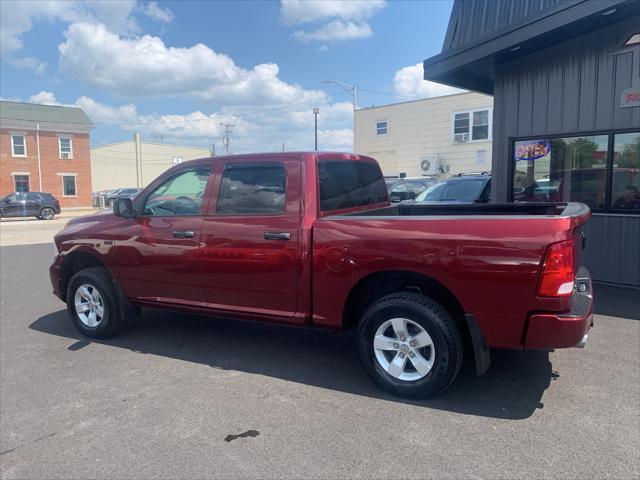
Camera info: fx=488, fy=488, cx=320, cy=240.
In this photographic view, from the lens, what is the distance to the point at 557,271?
10.4 ft

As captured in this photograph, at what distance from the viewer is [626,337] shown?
5.07m

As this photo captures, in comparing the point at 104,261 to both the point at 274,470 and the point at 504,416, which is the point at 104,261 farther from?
the point at 504,416

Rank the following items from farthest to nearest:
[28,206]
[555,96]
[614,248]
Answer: [28,206] → [555,96] → [614,248]

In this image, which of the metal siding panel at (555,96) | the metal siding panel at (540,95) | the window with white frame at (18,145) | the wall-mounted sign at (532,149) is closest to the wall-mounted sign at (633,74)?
the metal siding panel at (555,96)

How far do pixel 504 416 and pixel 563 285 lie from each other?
41.3 inches

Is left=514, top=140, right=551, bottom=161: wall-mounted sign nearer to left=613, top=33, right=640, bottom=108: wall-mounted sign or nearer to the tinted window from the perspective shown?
left=613, top=33, right=640, bottom=108: wall-mounted sign

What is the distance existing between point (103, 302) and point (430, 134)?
75.4 ft

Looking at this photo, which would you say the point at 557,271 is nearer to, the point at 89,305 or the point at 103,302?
the point at 103,302

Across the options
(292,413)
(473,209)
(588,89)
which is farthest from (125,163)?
(292,413)

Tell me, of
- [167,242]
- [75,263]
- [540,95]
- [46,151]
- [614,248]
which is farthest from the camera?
[46,151]

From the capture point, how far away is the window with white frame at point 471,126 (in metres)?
23.5

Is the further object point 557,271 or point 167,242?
point 167,242

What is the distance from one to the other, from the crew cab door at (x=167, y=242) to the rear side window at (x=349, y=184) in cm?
116

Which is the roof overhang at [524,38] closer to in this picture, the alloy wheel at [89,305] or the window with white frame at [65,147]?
the alloy wheel at [89,305]
